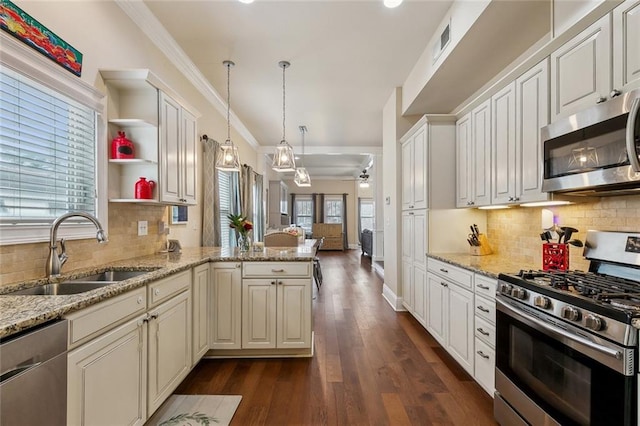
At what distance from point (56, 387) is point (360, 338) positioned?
260 cm

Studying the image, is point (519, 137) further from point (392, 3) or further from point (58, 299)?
point (58, 299)

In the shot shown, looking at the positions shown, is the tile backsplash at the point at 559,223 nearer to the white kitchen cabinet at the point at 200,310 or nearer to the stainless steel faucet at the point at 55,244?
the white kitchen cabinet at the point at 200,310

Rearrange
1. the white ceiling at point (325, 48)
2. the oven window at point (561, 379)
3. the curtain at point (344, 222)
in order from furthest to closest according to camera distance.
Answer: the curtain at point (344, 222), the white ceiling at point (325, 48), the oven window at point (561, 379)

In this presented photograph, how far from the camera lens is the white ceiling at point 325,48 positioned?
8.47 feet

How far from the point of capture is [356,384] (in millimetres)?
2367

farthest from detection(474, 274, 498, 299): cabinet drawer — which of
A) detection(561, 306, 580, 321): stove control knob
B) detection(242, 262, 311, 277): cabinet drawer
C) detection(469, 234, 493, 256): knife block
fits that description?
detection(242, 262, 311, 277): cabinet drawer

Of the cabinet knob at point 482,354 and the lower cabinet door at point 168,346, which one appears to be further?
the cabinet knob at point 482,354

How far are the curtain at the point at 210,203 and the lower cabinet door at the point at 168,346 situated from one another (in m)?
1.87

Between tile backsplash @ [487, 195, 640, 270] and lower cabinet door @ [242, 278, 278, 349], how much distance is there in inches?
83.3

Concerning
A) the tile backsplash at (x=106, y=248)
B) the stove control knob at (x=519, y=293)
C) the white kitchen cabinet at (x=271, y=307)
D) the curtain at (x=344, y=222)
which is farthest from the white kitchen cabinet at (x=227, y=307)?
the curtain at (x=344, y=222)

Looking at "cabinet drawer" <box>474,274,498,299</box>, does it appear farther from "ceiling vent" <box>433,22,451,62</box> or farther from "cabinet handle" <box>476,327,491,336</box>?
"ceiling vent" <box>433,22,451,62</box>

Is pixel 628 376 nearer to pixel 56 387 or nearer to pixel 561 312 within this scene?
pixel 561 312

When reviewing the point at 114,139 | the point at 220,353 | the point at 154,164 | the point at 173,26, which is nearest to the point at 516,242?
the point at 220,353

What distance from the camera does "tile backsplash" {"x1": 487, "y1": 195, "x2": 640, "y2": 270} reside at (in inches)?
71.1
